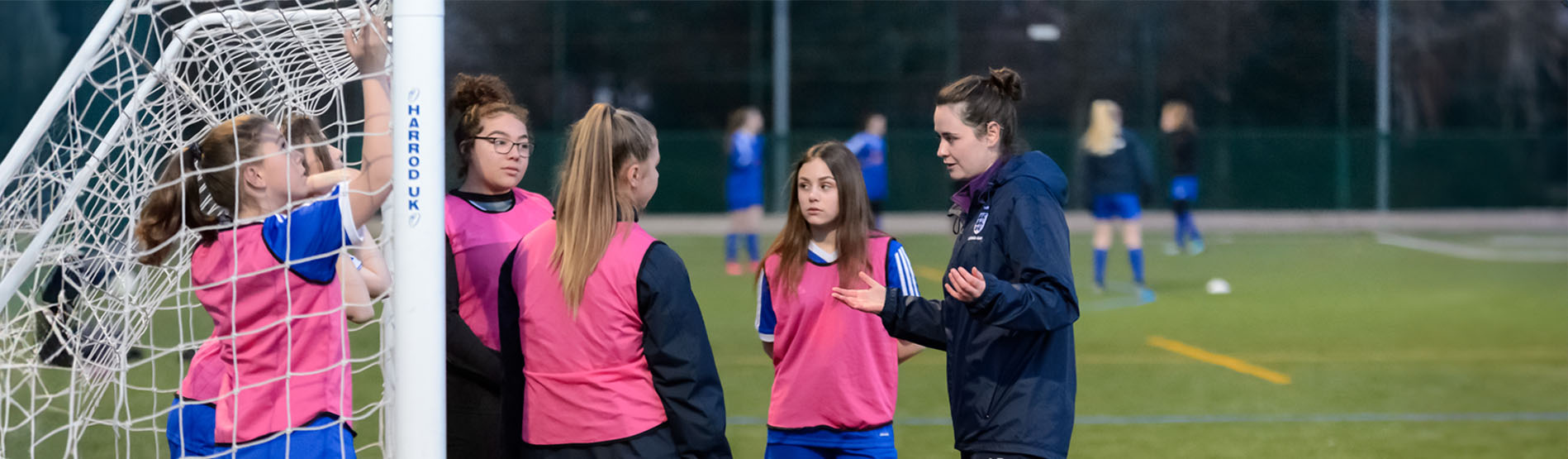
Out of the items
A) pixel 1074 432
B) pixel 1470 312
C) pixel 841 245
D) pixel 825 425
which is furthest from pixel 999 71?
pixel 1470 312

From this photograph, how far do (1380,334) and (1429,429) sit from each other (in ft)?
11.6

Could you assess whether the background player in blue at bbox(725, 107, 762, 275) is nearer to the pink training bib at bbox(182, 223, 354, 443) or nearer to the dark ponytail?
the dark ponytail

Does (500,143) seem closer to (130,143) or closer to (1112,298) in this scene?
(130,143)

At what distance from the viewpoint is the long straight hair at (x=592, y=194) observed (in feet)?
9.61

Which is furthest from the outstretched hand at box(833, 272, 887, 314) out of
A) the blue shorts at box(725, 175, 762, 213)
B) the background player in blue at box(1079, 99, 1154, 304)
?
the blue shorts at box(725, 175, 762, 213)

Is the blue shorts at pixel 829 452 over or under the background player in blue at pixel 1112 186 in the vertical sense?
under

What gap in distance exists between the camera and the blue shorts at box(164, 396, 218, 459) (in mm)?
3096

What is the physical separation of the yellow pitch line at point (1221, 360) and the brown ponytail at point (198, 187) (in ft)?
20.4

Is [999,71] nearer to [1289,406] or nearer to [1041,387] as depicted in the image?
[1041,387]

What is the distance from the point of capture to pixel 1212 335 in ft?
31.5

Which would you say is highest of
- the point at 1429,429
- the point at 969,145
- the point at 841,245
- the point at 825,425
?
the point at 969,145

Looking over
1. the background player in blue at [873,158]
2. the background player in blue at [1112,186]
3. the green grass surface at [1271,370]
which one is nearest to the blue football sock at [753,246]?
the green grass surface at [1271,370]

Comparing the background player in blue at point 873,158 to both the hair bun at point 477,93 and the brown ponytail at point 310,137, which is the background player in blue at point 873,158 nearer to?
the hair bun at point 477,93

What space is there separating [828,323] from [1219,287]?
9538mm
